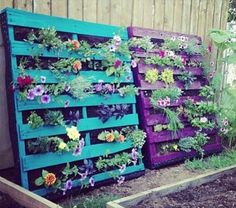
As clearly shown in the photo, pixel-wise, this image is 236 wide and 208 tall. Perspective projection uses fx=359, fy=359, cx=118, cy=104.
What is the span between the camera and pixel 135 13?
4090 mm

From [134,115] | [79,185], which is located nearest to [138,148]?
[134,115]

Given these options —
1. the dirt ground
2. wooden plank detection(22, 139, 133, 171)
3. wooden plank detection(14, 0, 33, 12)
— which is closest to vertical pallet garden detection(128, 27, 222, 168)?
the dirt ground

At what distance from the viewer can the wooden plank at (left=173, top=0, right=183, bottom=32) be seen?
457 centimetres

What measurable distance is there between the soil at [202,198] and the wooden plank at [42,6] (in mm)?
1903

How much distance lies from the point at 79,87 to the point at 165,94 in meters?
1.22

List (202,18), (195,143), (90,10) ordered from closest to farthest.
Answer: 1. (90,10)
2. (195,143)
3. (202,18)

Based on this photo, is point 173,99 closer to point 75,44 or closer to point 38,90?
point 75,44

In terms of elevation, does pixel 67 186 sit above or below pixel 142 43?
below

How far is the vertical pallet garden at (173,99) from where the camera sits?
3840 millimetres

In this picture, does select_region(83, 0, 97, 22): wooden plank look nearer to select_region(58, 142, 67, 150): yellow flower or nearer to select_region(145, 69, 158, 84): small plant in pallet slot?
select_region(145, 69, 158, 84): small plant in pallet slot

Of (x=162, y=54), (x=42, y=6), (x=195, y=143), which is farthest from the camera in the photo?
(x=195, y=143)

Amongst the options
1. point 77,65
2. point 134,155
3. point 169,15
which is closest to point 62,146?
point 77,65

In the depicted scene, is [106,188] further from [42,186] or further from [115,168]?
[42,186]

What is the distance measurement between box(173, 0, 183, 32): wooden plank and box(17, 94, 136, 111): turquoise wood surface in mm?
1465
